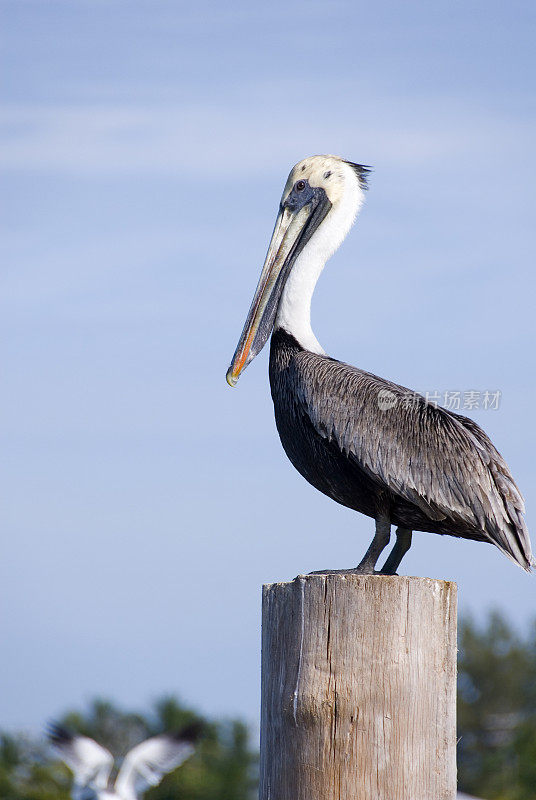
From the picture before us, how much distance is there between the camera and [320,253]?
5.86 meters

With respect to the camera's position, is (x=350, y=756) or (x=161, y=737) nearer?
(x=350, y=756)

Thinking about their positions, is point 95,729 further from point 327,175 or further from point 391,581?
point 391,581

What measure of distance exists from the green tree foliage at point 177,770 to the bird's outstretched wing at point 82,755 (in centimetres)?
940

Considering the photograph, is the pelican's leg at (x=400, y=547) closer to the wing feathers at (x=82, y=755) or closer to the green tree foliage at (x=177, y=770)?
the wing feathers at (x=82, y=755)

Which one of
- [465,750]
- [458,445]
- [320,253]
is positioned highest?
[320,253]

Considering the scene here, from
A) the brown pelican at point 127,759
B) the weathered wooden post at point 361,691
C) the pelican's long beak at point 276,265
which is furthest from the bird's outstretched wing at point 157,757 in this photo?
the weathered wooden post at point 361,691

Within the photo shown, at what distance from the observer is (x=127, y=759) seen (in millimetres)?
12477

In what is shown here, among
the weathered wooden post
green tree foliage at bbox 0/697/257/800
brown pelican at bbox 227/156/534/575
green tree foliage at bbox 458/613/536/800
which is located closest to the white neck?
brown pelican at bbox 227/156/534/575

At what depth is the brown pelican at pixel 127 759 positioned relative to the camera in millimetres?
12070

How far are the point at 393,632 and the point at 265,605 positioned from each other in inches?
17.2

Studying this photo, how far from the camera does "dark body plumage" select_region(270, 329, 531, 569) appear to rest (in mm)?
4719

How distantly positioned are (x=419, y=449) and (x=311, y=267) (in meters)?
1.32

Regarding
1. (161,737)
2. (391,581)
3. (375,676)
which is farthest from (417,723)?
(161,737)

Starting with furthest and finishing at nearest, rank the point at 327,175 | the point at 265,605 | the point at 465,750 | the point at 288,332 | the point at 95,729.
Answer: the point at 465,750 < the point at 95,729 < the point at 327,175 < the point at 288,332 < the point at 265,605
